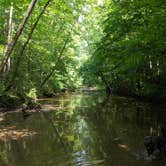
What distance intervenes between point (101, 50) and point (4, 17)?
29.3ft

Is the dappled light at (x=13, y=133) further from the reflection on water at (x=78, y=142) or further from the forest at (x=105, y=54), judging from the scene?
the forest at (x=105, y=54)

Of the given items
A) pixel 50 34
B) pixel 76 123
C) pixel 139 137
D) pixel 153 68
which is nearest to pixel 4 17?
pixel 50 34

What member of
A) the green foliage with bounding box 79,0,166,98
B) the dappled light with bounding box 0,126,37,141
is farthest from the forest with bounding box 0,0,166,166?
the dappled light with bounding box 0,126,37,141

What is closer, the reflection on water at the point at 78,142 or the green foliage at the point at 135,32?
the reflection on water at the point at 78,142

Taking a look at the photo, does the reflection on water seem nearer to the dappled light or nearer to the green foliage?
the dappled light

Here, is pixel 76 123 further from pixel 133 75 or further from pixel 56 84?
pixel 56 84

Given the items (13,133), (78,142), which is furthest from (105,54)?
(78,142)

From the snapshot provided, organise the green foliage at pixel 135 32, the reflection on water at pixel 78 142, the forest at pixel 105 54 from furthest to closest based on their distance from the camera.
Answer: the green foliage at pixel 135 32 < the forest at pixel 105 54 < the reflection on water at pixel 78 142

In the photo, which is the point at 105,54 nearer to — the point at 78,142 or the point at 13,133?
the point at 13,133

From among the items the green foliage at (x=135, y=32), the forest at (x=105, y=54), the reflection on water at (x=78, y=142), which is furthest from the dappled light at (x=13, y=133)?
the green foliage at (x=135, y=32)

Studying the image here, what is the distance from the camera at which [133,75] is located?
2081 cm

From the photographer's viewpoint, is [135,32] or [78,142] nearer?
[78,142]

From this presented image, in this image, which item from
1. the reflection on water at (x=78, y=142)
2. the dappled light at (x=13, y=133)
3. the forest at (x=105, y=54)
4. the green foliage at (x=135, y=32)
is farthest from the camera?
the dappled light at (x=13, y=133)

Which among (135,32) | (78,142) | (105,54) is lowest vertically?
(78,142)
